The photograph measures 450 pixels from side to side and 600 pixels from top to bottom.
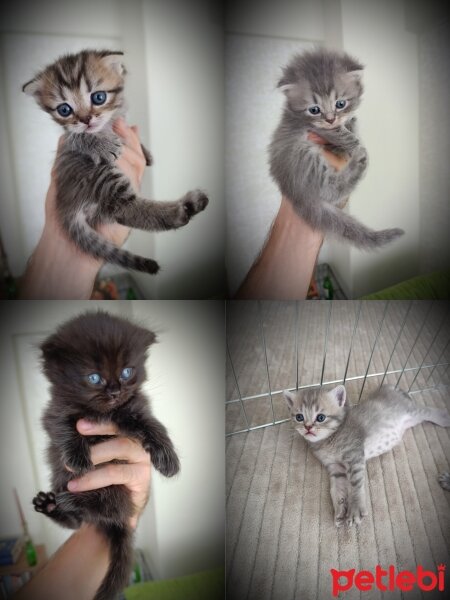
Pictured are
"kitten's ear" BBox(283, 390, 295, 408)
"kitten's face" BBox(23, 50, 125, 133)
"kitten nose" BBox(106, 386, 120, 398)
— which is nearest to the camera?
"kitten's face" BBox(23, 50, 125, 133)

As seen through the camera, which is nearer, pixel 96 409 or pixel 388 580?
pixel 96 409

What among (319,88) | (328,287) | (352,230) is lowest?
(328,287)

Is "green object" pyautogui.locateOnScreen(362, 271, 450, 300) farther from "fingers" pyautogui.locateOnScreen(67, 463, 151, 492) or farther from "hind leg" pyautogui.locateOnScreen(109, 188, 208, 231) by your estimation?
"fingers" pyautogui.locateOnScreen(67, 463, 151, 492)

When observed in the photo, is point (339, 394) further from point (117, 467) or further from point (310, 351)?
point (117, 467)

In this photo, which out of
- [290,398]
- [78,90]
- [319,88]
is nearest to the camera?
[78,90]

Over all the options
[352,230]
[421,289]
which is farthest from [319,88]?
[421,289]

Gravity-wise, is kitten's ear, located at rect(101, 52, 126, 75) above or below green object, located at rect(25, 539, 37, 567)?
above

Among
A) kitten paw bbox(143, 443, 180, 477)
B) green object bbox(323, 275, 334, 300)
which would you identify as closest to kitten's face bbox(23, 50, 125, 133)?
green object bbox(323, 275, 334, 300)

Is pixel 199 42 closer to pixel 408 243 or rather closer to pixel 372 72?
pixel 372 72
